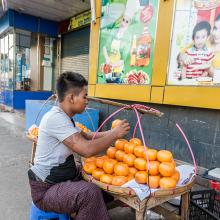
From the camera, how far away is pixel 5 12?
9.66 metres

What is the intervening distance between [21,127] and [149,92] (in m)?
4.91

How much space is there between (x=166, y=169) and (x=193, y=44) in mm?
2542

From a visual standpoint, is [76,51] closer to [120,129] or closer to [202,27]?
[202,27]

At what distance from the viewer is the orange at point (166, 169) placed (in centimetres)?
179

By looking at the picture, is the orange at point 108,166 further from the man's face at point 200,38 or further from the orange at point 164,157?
the man's face at point 200,38

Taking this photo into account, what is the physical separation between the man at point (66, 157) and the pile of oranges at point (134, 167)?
5.7 inches

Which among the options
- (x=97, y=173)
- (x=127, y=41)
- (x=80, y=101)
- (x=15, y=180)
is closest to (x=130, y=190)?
(x=97, y=173)

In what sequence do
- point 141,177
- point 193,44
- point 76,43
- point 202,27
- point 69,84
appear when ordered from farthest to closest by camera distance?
point 76,43 < point 193,44 < point 202,27 < point 69,84 < point 141,177

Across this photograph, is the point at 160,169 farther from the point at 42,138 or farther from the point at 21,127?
the point at 21,127

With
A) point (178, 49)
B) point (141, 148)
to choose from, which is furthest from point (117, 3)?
point (141, 148)

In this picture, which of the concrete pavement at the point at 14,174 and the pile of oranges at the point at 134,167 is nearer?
the pile of oranges at the point at 134,167

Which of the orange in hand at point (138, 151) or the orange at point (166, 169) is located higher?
the orange in hand at point (138, 151)

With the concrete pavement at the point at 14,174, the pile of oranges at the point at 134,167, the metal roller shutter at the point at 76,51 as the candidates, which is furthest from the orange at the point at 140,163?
the metal roller shutter at the point at 76,51

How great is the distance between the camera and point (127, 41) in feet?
15.9
